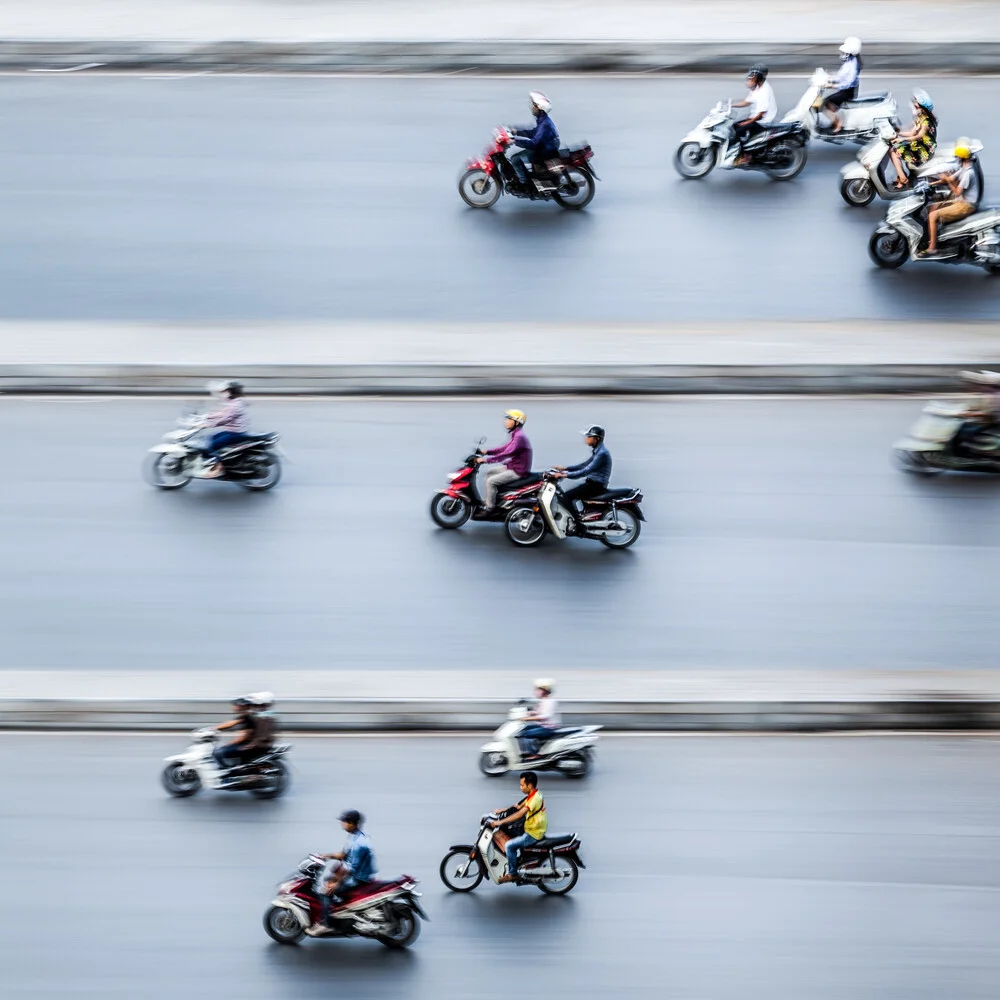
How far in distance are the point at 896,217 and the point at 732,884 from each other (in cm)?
1085

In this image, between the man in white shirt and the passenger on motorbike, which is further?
the man in white shirt

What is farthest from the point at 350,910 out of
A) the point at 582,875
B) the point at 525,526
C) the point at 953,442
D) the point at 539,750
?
the point at 953,442

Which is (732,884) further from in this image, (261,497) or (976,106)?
(976,106)

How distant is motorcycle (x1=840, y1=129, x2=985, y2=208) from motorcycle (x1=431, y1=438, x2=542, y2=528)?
8.14m

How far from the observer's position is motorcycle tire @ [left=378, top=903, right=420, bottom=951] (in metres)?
11.8

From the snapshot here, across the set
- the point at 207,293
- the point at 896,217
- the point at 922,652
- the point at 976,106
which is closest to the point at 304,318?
the point at 207,293

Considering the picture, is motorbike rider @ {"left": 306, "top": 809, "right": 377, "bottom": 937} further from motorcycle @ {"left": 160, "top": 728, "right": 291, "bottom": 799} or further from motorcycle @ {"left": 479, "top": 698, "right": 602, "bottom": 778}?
motorcycle @ {"left": 479, "top": 698, "right": 602, "bottom": 778}

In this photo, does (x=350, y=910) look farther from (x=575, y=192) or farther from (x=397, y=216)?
(x=575, y=192)

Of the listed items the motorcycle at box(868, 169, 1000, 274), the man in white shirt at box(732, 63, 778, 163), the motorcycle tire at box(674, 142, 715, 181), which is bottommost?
the motorcycle at box(868, 169, 1000, 274)

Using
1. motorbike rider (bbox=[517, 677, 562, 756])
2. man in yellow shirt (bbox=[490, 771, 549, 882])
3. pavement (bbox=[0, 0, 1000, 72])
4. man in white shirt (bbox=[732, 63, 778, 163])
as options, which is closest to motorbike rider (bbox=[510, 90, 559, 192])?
man in white shirt (bbox=[732, 63, 778, 163])

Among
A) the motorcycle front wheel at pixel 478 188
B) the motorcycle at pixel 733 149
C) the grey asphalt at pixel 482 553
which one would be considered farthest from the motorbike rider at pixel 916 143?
the motorcycle front wheel at pixel 478 188

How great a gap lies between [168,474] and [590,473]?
15.5 feet

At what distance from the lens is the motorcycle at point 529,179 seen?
21.5m

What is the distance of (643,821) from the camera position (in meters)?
13.4
